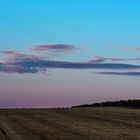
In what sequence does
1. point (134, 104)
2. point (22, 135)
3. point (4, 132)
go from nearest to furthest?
point (22, 135) < point (4, 132) < point (134, 104)

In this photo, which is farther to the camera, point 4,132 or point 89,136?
point 4,132

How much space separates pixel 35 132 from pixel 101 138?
4.41 metres

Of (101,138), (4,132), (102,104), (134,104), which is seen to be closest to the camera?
(101,138)

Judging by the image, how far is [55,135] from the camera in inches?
923

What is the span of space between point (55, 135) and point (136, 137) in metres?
3.70

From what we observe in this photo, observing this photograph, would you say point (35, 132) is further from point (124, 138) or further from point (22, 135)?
point (124, 138)

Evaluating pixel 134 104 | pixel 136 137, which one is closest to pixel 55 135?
pixel 136 137

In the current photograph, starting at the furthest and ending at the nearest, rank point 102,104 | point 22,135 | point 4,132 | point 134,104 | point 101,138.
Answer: point 102,104, point 134,104, point 4,132, point 22,135, point 101,138

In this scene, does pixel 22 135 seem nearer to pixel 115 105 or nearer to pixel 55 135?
pixel 55 135

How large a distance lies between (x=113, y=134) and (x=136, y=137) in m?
1.69

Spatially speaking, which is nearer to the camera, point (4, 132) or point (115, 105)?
point (4, 132)

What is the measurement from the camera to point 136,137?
23469 millimetres

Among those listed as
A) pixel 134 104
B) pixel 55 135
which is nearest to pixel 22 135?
pixel 55 135

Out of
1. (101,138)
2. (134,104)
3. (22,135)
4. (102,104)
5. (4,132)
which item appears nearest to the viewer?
(101,138)
